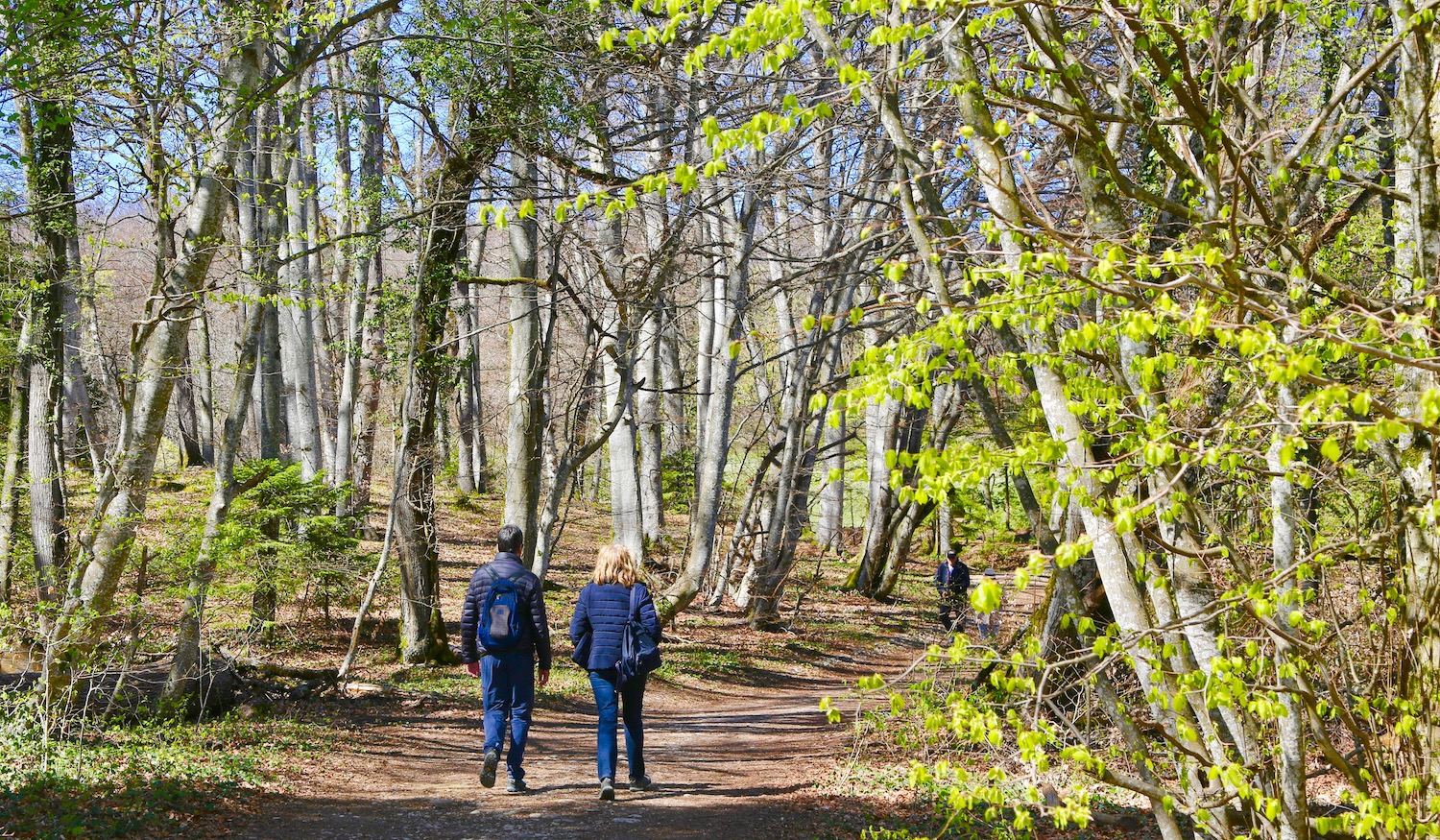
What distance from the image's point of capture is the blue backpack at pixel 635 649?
22.7 ft

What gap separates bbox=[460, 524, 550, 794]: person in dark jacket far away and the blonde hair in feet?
1.44

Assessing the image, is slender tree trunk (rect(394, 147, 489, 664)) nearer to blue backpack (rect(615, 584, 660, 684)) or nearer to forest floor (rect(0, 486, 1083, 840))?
forest floor (rect(0, 486, 1083, 840))

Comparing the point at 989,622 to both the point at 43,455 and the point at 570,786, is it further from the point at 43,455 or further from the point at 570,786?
the point at 43,455

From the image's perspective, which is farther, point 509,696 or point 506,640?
point 509,696

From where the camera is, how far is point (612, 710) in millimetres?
6996

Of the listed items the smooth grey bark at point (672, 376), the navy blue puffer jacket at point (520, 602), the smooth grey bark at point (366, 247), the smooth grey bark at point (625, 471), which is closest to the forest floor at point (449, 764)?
the navy blue puffer jacket at point (520, 602)

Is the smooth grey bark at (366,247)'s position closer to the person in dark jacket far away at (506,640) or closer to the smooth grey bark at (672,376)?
the person in dark jacket far away at (506,640)

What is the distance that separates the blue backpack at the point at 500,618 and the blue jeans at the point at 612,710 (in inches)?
23.9

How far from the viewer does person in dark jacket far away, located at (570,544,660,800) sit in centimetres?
696

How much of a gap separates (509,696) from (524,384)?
5.28 metres

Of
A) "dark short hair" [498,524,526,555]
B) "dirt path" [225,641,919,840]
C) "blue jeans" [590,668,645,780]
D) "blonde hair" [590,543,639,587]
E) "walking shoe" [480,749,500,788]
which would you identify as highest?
"dark short hair" [498,524,526,555]

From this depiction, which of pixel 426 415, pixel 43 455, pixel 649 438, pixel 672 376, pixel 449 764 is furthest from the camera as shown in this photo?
pixel 672 376

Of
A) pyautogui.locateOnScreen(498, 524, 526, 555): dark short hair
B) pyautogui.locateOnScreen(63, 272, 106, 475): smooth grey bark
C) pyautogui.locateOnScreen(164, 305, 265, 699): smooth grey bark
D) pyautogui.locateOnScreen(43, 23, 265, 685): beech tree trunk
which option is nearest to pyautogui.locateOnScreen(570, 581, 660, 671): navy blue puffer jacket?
pyautogui.locateOnScreen(498, 524, 526, 555): dark short hair

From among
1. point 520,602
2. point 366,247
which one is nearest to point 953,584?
point 366,247
